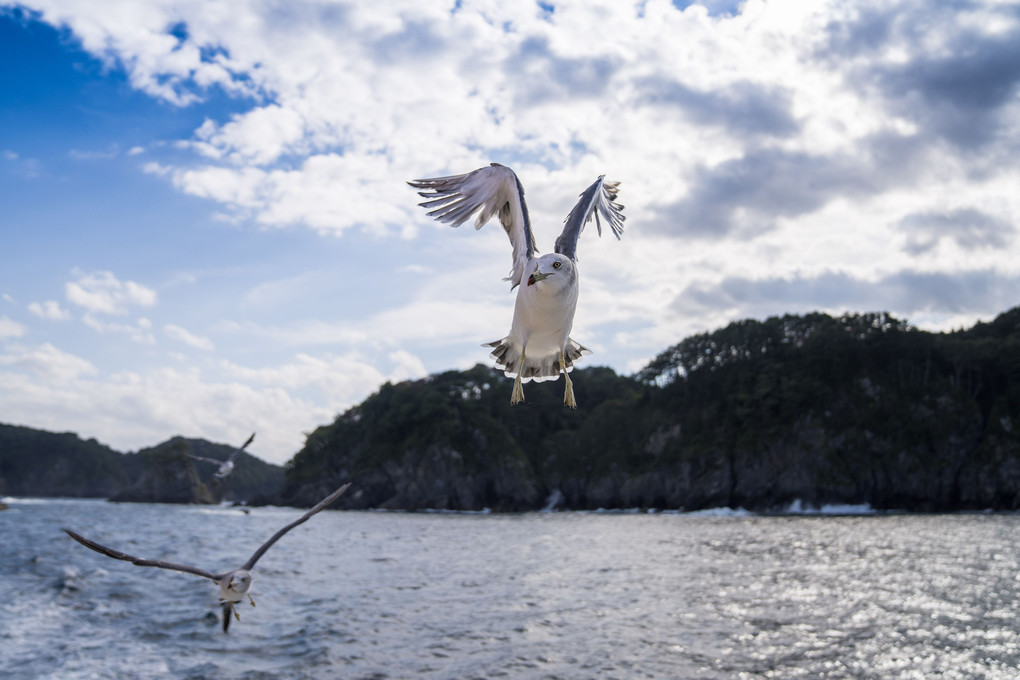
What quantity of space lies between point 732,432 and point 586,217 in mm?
88175

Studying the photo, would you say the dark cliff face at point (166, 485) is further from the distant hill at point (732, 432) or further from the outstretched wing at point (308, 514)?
the outstretched wing at point (308, 514)

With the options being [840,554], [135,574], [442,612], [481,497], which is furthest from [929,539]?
[481,497]

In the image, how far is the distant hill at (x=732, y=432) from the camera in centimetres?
7481

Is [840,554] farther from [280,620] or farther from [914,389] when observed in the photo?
[914,389]

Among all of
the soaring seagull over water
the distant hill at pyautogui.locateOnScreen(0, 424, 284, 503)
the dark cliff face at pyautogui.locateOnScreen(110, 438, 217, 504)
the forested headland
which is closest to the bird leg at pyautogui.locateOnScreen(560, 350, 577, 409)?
the soaring seagull over water

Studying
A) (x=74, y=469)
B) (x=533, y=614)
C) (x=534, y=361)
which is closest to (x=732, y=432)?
(x=533, y=614)

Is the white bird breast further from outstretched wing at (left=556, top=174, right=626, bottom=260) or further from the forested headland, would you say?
the forested headland

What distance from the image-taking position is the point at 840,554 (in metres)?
33.2

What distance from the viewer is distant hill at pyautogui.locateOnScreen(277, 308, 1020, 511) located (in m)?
74.8

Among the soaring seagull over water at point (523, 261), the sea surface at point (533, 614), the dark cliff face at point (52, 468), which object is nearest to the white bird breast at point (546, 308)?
the soaring seagull over water at point (523, 261)

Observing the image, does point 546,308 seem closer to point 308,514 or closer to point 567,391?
point 567,391

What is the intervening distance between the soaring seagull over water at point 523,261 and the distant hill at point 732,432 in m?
77.8

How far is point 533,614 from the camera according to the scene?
20.5m

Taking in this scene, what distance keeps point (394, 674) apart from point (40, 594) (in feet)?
51.5
